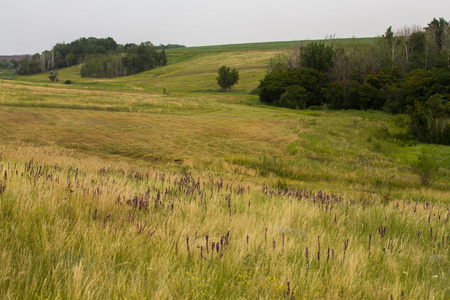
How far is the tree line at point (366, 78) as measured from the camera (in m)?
47.5

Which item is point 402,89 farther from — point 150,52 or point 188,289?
point 150,52

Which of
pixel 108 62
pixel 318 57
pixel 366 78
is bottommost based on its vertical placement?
pixel 366 78

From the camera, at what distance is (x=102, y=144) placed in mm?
22125

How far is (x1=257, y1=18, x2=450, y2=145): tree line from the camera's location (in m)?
47.5

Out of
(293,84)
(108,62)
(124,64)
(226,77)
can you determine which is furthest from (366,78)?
(108,62)

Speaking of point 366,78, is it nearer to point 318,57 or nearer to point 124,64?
point 318,57

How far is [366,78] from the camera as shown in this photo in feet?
184

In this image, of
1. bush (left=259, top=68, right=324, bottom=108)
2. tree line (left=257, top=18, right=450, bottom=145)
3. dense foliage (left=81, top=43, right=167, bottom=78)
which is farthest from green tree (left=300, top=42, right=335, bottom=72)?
dense foliage (left=81, top=43, right=167, bottom=78)

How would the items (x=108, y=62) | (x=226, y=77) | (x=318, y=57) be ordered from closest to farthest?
(x=318, y=57) < (x=226, y=77) < (x=108, y=62)

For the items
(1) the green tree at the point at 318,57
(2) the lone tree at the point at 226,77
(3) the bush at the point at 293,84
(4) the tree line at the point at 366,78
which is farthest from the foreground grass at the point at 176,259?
(2) the lone tree at the point at 226,77

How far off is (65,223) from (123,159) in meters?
16.3

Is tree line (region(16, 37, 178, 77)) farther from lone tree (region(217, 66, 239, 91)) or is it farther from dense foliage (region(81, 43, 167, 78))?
lone tree (region(217, 66, 239, 91))

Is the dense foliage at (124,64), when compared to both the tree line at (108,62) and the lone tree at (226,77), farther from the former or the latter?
the lone tree at (226,77)

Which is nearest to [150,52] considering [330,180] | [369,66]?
[369,66]
